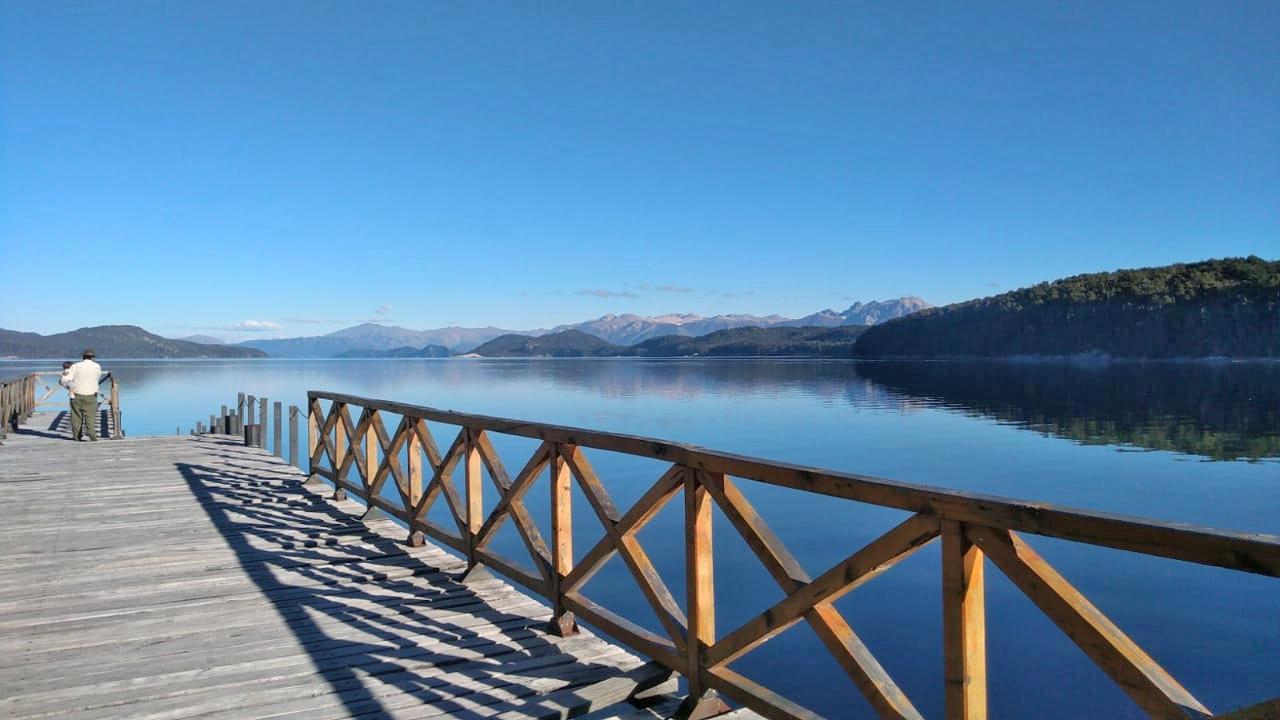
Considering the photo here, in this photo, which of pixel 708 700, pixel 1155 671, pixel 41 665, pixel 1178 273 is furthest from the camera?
pixel 1178 273

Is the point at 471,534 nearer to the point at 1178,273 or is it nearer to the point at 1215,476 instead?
the point at 1215,476

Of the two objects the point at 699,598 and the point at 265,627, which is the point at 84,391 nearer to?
the point at 265,627

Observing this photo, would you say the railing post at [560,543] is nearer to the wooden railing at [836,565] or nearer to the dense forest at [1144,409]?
the wooden railing at [836,565]

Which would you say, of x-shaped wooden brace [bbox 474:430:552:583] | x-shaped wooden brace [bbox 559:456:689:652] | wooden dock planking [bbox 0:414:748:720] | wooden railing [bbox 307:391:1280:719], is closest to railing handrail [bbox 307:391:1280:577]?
wooden railing [bbox 307:391:1280:719]

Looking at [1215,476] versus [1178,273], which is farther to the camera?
[1178,273]

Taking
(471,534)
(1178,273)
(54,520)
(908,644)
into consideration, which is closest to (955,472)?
(908,644)

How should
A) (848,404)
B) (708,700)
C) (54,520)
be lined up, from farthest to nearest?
Result: (848,404) → (54,520) → (708,700)

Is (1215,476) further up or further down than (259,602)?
further down

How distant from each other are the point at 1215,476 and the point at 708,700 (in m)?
26.4

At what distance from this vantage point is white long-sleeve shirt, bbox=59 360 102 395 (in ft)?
61.2

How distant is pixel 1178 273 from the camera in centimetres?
13338

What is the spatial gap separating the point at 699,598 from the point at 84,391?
2009 centimetres

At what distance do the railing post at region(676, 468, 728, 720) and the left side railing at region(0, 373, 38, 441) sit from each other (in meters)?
21.8

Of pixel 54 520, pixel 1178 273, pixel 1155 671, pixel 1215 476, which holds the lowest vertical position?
pixel 1215 476
